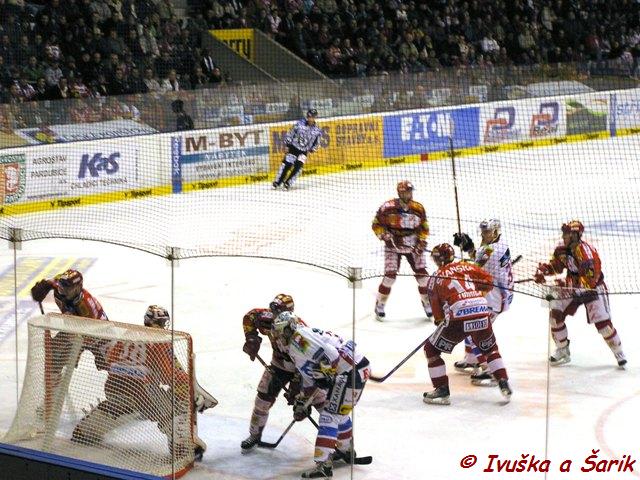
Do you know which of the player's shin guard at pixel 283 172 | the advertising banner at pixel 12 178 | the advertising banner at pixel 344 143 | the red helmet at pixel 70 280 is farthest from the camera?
the advertising banner at pixel 344 143

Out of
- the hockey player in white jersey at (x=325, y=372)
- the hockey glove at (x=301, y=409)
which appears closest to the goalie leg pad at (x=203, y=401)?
the hockey glove at (x=301, y=409)

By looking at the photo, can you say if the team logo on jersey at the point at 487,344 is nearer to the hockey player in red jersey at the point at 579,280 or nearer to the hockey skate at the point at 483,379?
the hockey skate at the point at 483,379

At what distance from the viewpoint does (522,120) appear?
19750 mm

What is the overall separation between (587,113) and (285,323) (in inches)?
584

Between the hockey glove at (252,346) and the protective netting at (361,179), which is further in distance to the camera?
the protective netting at (361,179)

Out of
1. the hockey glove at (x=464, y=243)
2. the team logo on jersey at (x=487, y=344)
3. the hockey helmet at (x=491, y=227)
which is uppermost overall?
the hockey helmet at (x=491, y=227)

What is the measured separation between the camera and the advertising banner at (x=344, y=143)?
17203 mm

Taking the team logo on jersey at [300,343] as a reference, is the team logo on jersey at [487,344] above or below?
below

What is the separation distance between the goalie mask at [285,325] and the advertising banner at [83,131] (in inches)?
336

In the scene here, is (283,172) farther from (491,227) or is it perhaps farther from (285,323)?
(285,323)

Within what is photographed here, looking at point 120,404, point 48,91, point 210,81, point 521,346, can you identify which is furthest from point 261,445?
point 210,81

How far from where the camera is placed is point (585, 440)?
23.9 feet

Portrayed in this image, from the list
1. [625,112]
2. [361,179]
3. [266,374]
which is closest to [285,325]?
[266,374]

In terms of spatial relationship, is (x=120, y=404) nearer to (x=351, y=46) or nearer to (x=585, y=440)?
(x=585, y=440)
